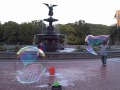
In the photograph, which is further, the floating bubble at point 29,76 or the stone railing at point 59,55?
the stone railing at point 59,55

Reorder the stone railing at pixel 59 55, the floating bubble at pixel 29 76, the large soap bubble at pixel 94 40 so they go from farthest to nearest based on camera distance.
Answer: the stone railing at pixel 59 55 < the large soap bubble at pixel 94 40 < the floating bubble at pixel 29 76

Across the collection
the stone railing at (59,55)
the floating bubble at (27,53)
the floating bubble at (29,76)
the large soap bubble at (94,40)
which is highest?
the large soap bubble at (94,40)

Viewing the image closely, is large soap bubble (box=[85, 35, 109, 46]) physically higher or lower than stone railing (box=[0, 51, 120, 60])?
higher

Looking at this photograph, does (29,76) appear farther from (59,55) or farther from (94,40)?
(59,55)

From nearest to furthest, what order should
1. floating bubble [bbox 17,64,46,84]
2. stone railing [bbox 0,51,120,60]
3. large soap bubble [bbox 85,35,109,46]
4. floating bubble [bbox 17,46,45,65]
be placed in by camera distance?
1. floating bubble [bbox 17,64,46,84]
2. floating bubble [bbox 17,46,45,65]
3. large soap bubble [bbox 85,35,109,46]
4. stone railing [bbox 0,51,120,60]

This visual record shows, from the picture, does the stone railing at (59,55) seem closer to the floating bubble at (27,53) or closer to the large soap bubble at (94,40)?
the large soap bubble at (94,40)

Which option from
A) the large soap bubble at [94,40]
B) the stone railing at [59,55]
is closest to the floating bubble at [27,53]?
the large soap bubble at [94,40]

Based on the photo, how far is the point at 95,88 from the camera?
10070mm

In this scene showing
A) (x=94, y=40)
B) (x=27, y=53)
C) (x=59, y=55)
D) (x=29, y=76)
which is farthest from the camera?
(x=59, y=55)

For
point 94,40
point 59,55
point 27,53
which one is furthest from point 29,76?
point 59,55

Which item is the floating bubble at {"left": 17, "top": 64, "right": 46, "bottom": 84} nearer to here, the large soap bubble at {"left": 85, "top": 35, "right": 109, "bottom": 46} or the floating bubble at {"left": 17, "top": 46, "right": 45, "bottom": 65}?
the floating bubble at {"left": 17, "top": 46, "right": 45, "bottom": 65}

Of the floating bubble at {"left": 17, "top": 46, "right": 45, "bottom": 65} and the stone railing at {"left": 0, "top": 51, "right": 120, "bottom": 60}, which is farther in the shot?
the stone railing at {"left": 0, "top": 51, "right": 120, "bottom": 60}

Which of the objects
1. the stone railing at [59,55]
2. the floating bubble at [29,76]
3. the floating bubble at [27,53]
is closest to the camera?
the floating bubble at [29,76]

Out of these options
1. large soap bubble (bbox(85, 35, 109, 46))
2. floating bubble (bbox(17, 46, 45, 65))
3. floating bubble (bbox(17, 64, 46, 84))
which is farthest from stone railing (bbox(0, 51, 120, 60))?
floating bubble (bbox(17, 64, 46, 84))
